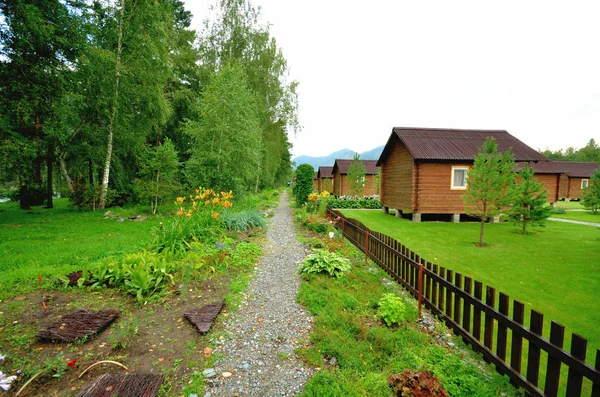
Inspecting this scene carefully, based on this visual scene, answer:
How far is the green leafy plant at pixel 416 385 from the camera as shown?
2510mm

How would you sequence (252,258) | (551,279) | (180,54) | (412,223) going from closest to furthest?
(551,279) < (252,258) < (412,223) < (180,54)

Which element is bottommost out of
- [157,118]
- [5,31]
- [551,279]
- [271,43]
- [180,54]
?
[551,279]

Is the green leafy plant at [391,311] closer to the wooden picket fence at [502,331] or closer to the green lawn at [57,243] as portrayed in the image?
the wooden picket fence at [502,331]

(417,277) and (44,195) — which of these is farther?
(44,195)

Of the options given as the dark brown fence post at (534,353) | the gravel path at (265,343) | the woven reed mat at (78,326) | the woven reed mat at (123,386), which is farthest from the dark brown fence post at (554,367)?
the woven reed mat at (78,326)

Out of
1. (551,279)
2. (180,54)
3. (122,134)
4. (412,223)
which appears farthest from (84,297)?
(180,54)

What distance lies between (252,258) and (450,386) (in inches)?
204

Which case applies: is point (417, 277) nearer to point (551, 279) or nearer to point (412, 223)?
point (551, 279)

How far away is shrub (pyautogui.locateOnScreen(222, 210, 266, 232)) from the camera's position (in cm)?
978

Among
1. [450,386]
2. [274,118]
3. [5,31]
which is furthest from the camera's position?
[274,118]

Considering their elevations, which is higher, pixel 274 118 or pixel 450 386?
pixel 274 118

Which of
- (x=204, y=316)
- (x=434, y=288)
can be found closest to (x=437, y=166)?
(x=434, y=288)

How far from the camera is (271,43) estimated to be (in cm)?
2316

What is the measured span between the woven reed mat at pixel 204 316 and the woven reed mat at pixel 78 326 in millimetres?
1025
